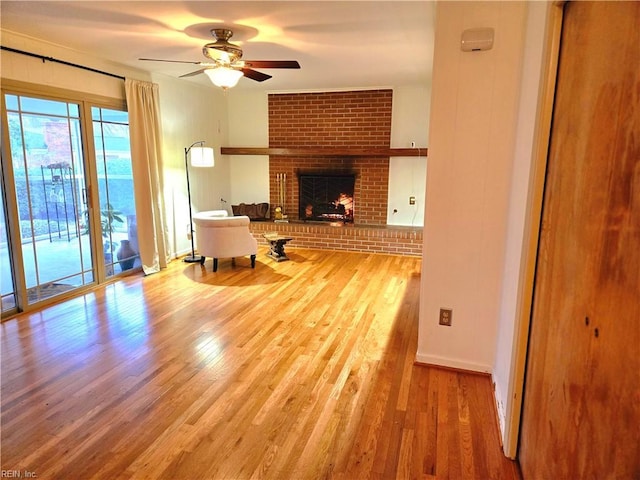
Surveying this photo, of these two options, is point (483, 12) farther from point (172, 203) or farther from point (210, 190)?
point (210, 190)

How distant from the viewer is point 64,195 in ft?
13.1

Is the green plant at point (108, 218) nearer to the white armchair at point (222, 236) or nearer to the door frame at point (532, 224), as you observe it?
the white armchair at point (222, 236)

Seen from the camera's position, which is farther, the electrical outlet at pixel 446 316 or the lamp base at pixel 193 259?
the lamp base at pixel 193 259

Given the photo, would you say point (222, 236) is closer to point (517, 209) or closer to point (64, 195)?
point (64, 195)

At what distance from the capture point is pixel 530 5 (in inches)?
81.5

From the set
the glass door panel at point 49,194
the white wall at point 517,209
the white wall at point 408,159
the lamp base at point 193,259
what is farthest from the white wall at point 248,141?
the white wall at point 517,209

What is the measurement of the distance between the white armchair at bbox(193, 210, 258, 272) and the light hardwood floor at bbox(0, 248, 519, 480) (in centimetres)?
104

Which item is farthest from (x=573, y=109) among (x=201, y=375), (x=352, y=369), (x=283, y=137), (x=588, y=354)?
(x=283, y=137)

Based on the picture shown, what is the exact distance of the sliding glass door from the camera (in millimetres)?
3535

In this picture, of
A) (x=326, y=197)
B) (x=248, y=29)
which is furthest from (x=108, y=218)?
(x=326, y=197)

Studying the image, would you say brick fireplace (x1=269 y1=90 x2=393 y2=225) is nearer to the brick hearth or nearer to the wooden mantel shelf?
the wooden mantel shelf

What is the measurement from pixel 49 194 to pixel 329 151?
12.6ft

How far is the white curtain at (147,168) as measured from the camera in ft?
15.2

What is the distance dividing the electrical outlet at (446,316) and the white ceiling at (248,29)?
205cm
